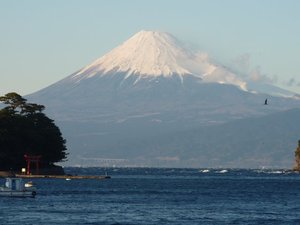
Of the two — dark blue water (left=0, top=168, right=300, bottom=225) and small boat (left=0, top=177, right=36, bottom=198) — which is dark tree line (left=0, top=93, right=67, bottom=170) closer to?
dark blue water (left=0, top=168, right=300, bottom=225)

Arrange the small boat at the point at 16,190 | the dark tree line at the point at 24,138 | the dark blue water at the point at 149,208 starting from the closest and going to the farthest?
the dark blue water at the point at 149,208 → the small boat at the point at 16,190 → the dark tree line at the point at 24,138

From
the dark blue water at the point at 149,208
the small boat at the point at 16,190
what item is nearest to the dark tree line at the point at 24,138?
the dark blue water at the point at 149,208

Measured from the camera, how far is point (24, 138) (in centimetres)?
17050

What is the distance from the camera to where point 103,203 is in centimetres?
10406

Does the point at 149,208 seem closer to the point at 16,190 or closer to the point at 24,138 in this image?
the point at 16,190

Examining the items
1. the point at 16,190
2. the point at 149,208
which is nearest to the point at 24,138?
the point at 16,190

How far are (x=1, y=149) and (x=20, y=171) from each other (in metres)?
3.82

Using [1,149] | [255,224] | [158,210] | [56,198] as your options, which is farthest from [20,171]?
[255,224]

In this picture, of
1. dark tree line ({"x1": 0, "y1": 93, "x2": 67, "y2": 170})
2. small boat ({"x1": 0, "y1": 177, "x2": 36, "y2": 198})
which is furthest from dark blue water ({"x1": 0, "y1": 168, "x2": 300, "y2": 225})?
dark tree line ({"x1": 0, "y1": 93, "x2": 67, "y2": 170})

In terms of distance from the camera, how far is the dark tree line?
168 m

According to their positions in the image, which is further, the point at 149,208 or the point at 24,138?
the point at 24,138

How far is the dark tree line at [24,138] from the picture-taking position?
16800 cm

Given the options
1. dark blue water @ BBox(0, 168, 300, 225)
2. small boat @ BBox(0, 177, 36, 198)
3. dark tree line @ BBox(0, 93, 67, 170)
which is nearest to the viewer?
dark blue water @ BBox(0, 168, 300, 225)

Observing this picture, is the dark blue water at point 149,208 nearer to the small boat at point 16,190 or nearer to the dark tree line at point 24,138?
the small boat at point 16,190
